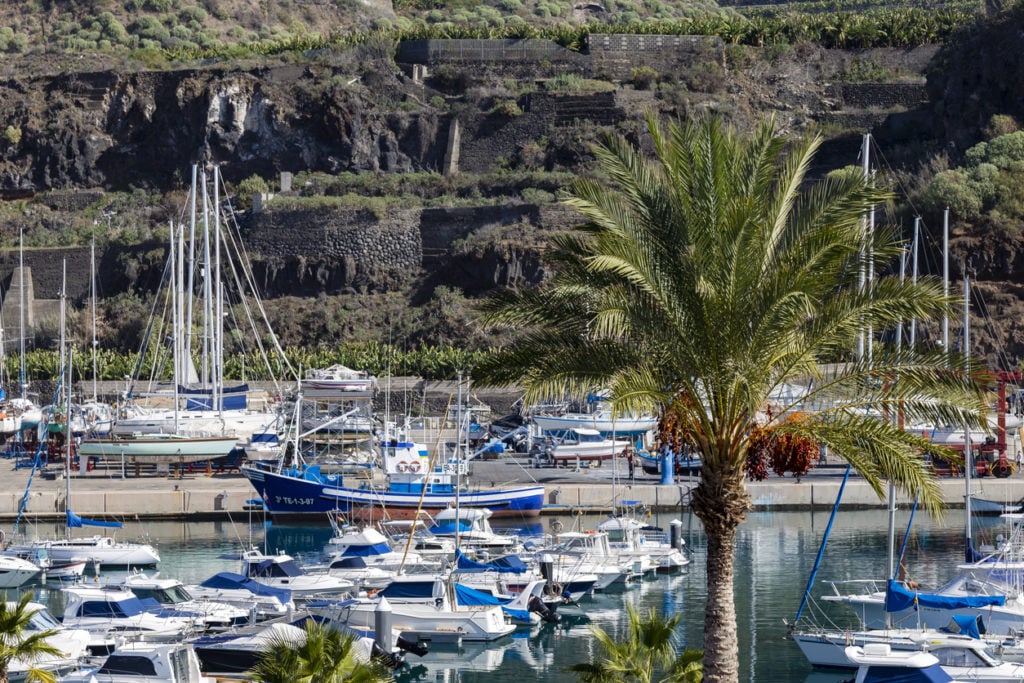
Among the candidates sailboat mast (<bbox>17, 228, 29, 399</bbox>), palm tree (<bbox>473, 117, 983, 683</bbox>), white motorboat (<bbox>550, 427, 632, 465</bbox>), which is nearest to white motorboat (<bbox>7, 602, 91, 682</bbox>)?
palm tree (<bbox>473, 117, 983, 683</bbox>)

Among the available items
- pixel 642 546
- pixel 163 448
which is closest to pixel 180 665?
pixel 642 546

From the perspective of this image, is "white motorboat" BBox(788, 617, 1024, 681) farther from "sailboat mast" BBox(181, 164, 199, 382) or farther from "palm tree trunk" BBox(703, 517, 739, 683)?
"sailboat mast" BBox(181, 164, 199, 382)

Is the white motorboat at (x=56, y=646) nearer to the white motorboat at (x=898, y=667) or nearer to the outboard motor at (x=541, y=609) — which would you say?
the outboard motor at (x=541, y=609)

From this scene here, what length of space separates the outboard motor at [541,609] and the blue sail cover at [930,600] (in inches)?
279

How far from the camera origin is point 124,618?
3209 centimetres

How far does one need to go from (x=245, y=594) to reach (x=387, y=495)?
12.6 metres

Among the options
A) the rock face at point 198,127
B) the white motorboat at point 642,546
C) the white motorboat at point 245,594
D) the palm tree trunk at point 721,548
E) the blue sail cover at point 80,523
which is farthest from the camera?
the rock face at point 198,127

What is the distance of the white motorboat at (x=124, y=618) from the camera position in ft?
102

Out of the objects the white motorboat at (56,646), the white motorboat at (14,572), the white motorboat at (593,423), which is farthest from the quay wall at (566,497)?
the white motorboat at (56,646)

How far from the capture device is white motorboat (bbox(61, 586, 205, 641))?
102ft

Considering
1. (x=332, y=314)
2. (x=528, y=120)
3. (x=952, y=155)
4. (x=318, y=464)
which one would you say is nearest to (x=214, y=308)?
(x=332, y=314)

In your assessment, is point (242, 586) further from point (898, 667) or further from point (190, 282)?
point (190, 282)

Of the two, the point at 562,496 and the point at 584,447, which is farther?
the point at 584,447

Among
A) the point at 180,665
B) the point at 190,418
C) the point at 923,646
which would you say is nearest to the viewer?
the point at 180,665
